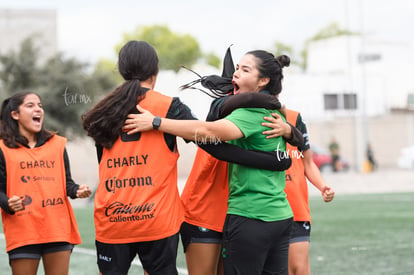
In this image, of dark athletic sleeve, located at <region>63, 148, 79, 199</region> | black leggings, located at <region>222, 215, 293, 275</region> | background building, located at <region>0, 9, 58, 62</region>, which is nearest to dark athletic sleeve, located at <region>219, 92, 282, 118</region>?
black leggings, located at <region>222, 215, 293, 275</region>

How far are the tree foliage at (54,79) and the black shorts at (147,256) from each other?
73.4 ft

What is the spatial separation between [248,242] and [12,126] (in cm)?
216

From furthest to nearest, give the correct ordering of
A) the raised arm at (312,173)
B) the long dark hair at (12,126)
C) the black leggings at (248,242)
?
the raised arm at (312,173) → the long dark hair at (12,126) → the black leggings at (248,242)

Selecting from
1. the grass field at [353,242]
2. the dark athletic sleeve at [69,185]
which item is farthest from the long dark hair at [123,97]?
the grass field at [353,242]

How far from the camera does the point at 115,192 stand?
3408 mm

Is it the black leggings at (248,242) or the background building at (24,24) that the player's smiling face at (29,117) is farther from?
the background building at (24,24)

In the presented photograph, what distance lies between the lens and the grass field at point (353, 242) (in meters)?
7.12

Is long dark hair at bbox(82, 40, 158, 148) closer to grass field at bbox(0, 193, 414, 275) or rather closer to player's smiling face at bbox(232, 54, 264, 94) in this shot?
player's smiling face at bbox(232, 54, 264, 94)

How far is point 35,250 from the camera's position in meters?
4.33

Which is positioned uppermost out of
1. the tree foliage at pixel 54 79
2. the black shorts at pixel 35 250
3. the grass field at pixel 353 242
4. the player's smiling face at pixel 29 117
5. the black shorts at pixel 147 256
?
the tree foliage at pixel 54 79

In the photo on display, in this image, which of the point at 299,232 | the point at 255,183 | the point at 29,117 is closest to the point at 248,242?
the point at 255,183

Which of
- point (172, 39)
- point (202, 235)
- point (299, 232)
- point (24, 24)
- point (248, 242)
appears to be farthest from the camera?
point (172, 39)

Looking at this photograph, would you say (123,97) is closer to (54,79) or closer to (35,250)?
(35,250)

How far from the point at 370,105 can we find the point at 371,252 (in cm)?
3702
